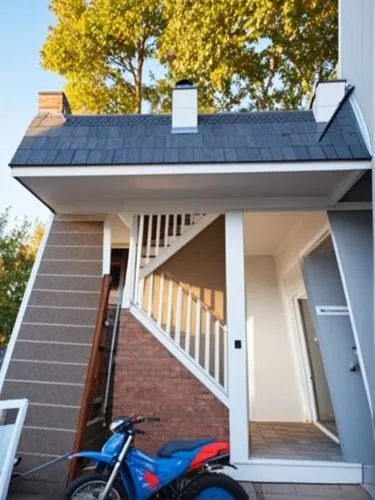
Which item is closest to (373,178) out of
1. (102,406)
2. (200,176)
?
(200,176)

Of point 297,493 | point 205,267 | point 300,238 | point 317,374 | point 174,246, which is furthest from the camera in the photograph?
point 317,374

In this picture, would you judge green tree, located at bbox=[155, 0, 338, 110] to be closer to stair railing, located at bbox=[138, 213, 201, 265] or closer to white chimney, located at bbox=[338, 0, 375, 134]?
white chimney, located at bbox=[338, 0, 375, 134]

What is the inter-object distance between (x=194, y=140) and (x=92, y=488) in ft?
11.6

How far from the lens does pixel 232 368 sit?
184 inches

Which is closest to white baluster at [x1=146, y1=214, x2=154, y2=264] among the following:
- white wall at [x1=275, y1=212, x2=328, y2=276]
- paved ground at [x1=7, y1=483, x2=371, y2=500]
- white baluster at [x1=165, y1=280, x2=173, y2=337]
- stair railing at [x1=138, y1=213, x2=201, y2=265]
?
stair railing at [x1=138, y1=213, x2=201, y2=265]

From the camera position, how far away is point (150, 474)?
11.6 feet

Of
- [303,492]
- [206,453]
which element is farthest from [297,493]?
[206,453]

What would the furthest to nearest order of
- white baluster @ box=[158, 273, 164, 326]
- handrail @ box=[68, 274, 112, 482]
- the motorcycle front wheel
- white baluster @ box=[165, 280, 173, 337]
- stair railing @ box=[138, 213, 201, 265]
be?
stair railing @ box=[138, 213, 201, 265]
white baluster @ box=[158, 273, 164, 326]
white baluster @ box=[165, 280, 173, 337]
handrail @ box=[68, 274, 112, 482]
the motorcycle front wheel

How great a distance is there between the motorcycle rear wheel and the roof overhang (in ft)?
9.42

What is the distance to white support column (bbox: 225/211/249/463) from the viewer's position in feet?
14.8

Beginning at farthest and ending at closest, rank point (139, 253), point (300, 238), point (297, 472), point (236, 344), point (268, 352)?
point (268, 352), point (300, 238), point (139, 253), point (236, 344), point (297, 472)

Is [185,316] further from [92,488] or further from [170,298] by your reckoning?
[92,488]

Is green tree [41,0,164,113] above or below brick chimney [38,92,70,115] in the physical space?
above

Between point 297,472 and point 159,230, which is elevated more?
point 159,230
